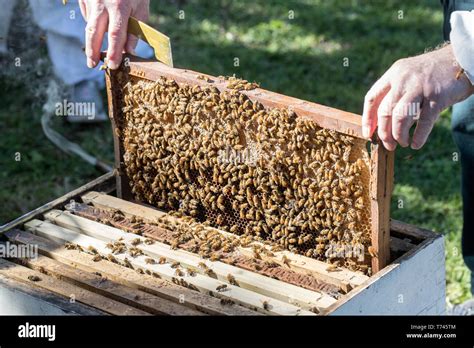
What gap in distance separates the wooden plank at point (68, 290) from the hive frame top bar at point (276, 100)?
3.06ft

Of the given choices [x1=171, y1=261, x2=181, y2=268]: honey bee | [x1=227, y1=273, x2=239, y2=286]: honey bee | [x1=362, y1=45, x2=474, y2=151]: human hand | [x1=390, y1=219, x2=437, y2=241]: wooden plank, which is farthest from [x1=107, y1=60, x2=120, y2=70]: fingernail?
[x1=390, y1=219, x2=437, y2=241]: wooden plank

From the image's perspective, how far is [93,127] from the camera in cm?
621

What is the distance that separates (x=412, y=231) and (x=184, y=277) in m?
0.95

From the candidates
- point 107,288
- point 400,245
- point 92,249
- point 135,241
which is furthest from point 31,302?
point 400,245

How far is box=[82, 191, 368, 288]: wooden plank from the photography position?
3178mm

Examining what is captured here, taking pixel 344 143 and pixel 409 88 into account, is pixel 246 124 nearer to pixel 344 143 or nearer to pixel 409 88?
pixel 344 143

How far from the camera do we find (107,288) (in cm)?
319

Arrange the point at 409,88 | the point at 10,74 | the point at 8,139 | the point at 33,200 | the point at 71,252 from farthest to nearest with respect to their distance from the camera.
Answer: the point at 10,74 < the point at 8,139 < the point at 33,200 < the point at 71,252 < the point at 409,88


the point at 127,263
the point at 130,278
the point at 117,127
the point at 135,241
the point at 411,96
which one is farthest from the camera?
the point at 117,127

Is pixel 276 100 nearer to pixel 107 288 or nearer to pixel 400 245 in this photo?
pixel 400 245

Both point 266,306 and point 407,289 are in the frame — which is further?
point 407,289

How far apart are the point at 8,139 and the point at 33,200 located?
2.75 feet
